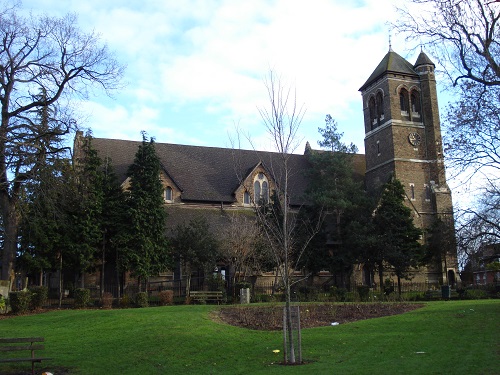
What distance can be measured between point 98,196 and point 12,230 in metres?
6.46

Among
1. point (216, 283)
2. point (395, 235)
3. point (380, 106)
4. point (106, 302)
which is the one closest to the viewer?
point (106, 302)

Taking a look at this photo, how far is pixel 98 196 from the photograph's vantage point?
34250mm

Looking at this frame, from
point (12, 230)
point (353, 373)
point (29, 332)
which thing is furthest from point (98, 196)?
point (353, 373)

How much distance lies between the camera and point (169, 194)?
42.5 metres

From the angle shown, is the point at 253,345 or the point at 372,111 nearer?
the point at 253,345

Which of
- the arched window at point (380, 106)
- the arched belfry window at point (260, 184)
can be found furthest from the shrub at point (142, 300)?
the arched window at point (380, 106)

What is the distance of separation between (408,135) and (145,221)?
2587 cm

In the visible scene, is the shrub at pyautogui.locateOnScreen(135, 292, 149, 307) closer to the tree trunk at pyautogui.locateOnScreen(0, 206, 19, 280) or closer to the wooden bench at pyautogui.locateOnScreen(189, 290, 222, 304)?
the wooden bench at pyautogui.locateOnScreen(189, 290, 222, 304)

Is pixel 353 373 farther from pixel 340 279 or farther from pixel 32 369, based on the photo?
pixel 340 279

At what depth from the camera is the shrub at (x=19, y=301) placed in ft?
85.7

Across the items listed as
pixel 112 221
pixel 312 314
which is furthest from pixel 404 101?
pixel 312 314

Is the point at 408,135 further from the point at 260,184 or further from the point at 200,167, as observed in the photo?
the point at 200,167

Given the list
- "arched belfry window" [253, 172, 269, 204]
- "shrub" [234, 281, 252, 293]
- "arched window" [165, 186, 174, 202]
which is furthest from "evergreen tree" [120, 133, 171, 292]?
"arched belfry window" [253, 172, 269, 204]

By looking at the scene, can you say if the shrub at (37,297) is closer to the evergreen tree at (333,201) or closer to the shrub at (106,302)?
the shrub at (106,302)
